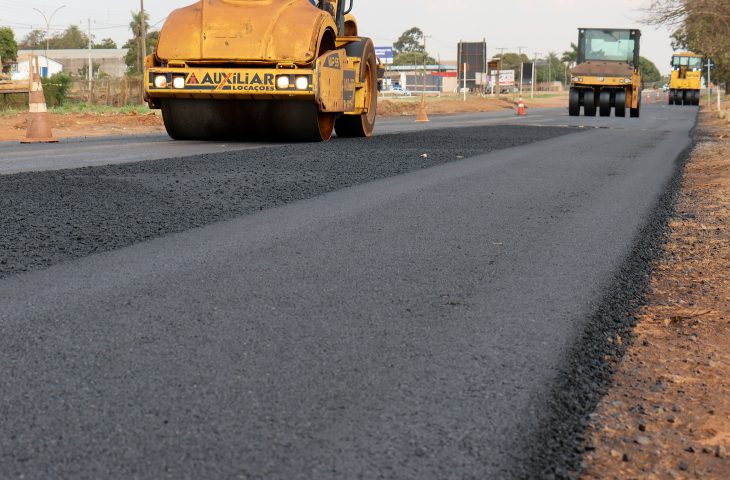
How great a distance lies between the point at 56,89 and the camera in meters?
37.9

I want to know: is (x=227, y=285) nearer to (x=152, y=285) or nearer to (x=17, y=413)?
(x=152, y=285)

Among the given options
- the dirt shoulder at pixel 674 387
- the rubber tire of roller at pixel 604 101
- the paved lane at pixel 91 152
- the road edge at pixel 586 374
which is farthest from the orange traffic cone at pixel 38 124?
the rubber tire of roller at pixel 604 101

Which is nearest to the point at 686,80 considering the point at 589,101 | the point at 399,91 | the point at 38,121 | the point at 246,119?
the point at 589,101

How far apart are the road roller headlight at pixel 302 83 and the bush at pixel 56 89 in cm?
2586

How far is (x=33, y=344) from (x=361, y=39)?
45.0 feet

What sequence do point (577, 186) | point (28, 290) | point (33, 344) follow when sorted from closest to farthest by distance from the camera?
point (33, 344)
point (28, 290)
point (577, 186)

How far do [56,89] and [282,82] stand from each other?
2704cm

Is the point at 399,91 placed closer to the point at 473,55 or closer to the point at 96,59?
the point at 473,55

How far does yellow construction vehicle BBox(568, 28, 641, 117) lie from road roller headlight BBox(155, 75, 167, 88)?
23.2 metres

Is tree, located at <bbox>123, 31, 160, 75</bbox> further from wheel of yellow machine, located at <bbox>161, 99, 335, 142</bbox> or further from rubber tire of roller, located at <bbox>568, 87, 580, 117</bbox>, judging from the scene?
wheel of yellow machine, located at <bbox>161, 99, 335, 142</bbox>

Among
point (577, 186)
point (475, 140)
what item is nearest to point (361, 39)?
point (475, 140)

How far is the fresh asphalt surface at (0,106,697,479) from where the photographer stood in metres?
2.60

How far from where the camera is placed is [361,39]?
1666cm

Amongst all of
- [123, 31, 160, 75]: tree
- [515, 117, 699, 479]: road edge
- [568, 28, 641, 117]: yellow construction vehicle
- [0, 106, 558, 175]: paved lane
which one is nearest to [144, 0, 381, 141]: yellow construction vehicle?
[0, 106, 558, 175]: paved lane
